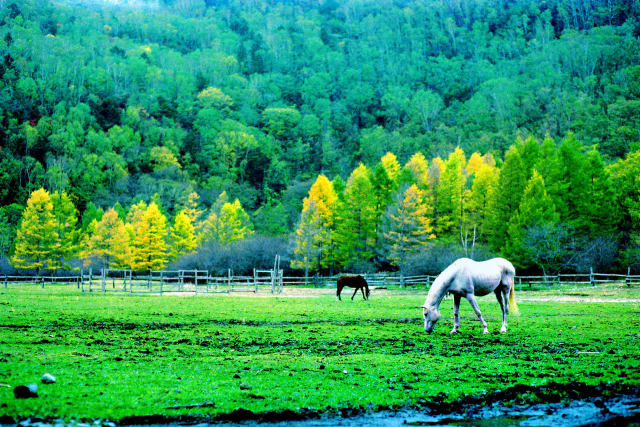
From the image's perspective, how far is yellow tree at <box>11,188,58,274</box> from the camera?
221 feet

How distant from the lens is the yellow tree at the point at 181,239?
77875 mm

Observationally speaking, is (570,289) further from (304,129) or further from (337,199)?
(304,129)

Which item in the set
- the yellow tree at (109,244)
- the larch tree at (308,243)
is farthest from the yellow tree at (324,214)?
the yellow tree at (109,244)

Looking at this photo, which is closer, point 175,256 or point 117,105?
point 175,256

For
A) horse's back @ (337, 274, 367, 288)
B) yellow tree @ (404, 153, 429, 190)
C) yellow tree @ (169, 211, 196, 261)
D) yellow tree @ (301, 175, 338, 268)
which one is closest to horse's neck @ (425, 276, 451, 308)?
horse's back @ (337, 274, 367, 288)

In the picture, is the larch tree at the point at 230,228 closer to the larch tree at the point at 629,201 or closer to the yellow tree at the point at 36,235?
the yellow tree at the point at 36,235

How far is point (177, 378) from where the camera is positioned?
9734 millimetres

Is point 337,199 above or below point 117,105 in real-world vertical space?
Result: below

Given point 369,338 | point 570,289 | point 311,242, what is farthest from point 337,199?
point 369,338

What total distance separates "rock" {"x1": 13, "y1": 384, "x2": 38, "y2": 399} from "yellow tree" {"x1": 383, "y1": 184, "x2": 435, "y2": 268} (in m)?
51.4

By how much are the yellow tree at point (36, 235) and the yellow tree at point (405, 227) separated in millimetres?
39276

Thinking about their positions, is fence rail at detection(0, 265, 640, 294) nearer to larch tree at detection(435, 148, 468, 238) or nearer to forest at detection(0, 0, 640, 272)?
forest at detection(0, 0, 640, 272)

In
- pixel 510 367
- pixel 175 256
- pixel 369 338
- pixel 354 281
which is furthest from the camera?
pixel 175 256

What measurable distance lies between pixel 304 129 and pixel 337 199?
132m
